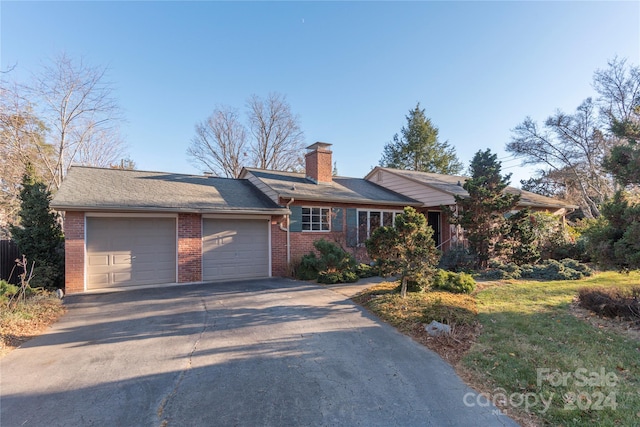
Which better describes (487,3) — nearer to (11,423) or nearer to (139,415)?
(139,415)

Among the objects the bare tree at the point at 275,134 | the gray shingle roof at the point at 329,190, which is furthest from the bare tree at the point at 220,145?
the gray shingle roof at the point at 329,190

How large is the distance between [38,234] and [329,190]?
9.90 m

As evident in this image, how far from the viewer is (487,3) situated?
31.3 feet

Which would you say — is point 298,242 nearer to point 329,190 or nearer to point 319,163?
point 329,190

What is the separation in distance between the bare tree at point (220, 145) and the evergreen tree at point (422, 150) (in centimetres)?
1562

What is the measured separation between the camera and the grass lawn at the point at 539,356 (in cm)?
324

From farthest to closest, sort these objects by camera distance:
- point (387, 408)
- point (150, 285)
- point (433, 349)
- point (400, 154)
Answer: point (400, 154), point (150, 285), point (433, 349), point (387, 408)

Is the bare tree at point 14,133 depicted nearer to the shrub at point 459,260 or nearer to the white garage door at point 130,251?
the white garage door at point 130,251

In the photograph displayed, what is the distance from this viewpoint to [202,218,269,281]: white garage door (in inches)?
407

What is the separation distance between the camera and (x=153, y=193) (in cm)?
1029

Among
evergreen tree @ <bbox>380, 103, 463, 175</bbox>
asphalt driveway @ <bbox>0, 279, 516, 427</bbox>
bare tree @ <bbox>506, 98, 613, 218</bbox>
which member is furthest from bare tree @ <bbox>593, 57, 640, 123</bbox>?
asphalt driveway @ <bbox>0, 279, 516, 427</bbox>

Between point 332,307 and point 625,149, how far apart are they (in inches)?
240

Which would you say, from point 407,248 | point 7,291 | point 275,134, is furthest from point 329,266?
point 275,134

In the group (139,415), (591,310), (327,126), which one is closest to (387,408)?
(139,415)
